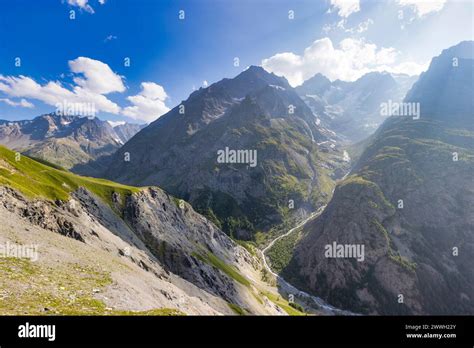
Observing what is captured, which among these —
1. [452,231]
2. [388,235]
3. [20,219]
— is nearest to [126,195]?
[20,219]

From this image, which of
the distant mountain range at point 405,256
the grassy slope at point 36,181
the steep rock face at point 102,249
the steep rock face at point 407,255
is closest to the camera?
the steep rock face at point 102,249

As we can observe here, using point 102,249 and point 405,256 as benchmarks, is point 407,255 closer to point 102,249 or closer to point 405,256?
point 405,256

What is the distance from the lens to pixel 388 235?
178 m

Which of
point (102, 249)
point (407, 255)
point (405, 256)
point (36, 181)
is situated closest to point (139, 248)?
point (102, 249)

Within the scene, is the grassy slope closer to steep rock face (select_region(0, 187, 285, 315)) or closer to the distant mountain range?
steep rock face (select_region(0, 187, 285, 315))

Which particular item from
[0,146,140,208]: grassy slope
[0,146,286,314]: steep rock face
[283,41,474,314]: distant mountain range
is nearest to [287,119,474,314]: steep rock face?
[283,41,474,314]: distant mountain range

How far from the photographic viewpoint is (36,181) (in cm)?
7288

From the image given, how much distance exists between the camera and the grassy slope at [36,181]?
64.4 m

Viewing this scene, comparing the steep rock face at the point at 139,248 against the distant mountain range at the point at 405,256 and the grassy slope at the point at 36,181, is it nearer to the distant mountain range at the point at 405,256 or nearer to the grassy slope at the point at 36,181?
the grassy slope at the point at 36,181

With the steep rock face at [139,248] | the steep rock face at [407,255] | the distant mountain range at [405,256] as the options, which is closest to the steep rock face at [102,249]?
the steep rock face at [139,248]

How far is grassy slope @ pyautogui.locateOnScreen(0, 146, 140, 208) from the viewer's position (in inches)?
2534
